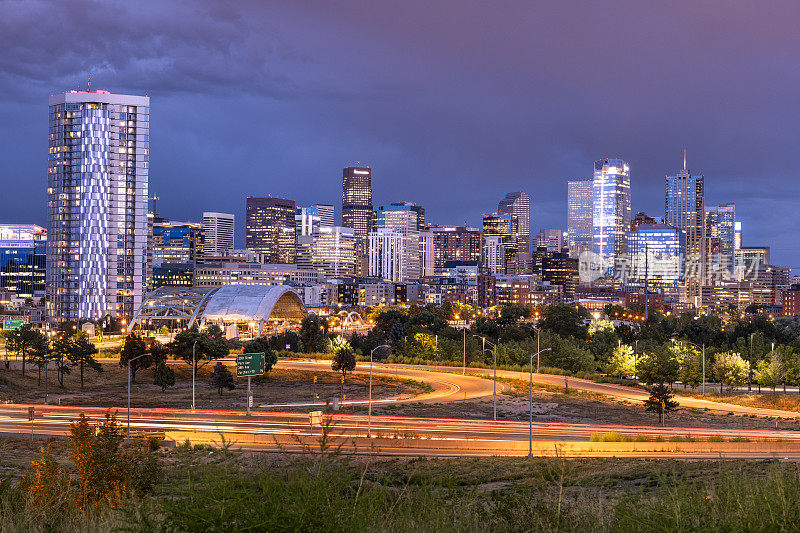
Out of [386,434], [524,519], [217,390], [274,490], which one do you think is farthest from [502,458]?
[217,390]

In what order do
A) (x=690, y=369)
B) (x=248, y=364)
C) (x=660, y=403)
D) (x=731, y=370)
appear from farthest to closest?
(x=690, y=369), (x=731, y=370), (x=248, y=364), (x=660, y=403)

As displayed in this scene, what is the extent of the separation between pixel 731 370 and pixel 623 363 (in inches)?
504

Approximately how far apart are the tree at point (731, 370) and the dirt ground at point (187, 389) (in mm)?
34165

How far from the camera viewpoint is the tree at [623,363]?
294 feet

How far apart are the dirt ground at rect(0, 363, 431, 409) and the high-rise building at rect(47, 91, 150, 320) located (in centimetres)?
9786

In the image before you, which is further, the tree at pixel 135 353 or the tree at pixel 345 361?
the tree at pixel 345 361

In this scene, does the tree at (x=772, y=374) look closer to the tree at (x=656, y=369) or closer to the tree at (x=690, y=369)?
the tree at (x=690, y=369)

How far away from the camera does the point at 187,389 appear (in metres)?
79.7

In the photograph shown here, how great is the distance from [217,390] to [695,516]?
73.7 metres

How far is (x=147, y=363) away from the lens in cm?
8056

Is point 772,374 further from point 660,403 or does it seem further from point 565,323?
point 565,323

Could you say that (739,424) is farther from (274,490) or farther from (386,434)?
(274,490)

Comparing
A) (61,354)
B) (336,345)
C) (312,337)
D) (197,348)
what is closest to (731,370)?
(336,345)

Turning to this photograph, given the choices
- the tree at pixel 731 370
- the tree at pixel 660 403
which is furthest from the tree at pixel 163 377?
the tree at pixel 731 370
